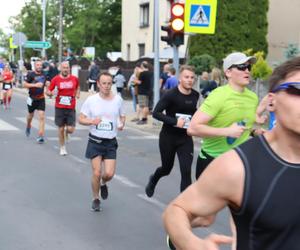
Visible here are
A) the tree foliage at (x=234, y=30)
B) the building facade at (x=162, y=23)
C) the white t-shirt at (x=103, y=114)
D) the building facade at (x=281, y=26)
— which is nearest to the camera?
the white t-shirt at (x=103, y=114)

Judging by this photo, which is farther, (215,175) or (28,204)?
(28,204)

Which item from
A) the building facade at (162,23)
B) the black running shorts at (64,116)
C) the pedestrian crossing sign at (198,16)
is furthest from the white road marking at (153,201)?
the building facade at (162,23)

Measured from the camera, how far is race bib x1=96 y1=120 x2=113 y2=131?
6945 millimetres

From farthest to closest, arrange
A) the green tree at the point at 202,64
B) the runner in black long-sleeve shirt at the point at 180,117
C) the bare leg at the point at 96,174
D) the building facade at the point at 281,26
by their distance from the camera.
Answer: the building facade at the point at 281,26 → the green tree at the point at 202,64 → the bare leg at the point at 96,174 → the runner in black long-sleeve shirt at the point at 180,117

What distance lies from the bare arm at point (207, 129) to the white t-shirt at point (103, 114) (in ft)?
7.23

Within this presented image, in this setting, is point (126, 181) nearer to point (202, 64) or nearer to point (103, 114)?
point (103, 114)

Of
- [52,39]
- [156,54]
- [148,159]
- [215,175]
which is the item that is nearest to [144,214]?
[148,159]

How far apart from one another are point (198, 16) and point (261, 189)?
12284 millimetres

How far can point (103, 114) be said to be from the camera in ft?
22.9

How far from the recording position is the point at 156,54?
16266 millimetres

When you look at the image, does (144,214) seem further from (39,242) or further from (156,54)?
(156,54)

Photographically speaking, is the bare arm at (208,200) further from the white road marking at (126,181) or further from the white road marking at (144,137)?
the white road marking at (144,137)

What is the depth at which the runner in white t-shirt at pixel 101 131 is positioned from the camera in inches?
270

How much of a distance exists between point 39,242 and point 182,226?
389 cm
